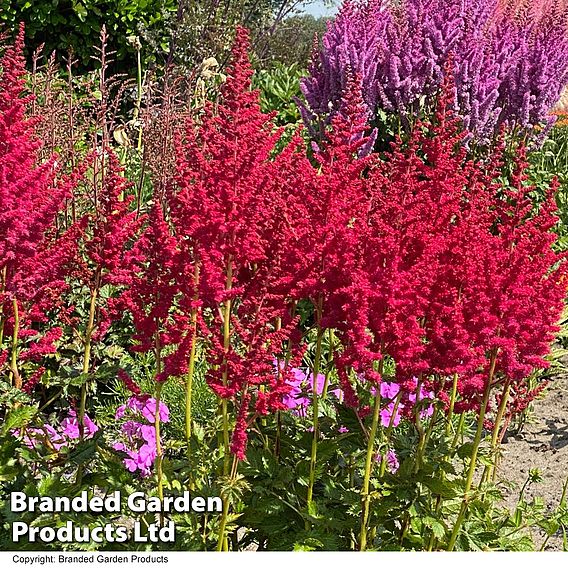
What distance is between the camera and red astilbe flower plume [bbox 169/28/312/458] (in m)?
2.59

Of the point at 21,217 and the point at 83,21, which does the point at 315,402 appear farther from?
the point at 83,21

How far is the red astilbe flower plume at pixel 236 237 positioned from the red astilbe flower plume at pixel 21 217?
17.8 inches

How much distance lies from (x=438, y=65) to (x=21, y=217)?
4.81 meters

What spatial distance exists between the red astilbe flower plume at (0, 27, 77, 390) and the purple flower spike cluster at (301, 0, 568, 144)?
373 cm

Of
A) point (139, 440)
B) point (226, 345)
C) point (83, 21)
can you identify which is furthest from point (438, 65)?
point (83, 21)

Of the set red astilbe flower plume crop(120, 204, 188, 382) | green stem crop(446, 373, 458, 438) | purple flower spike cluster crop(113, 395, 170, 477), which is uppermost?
red astilbe flower plume crop(120, 204, 188, 382)

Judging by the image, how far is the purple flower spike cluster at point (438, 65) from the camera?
263 inches

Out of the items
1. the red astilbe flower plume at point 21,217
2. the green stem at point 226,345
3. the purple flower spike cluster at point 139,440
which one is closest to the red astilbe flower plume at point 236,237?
the green stem at point 226,345

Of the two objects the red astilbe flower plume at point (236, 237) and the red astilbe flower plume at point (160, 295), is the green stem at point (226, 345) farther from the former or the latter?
the red astilbe flower plume at point (160, 295)

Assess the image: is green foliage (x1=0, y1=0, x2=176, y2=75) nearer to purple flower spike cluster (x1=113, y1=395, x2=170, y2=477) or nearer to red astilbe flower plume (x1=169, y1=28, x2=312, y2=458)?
purple flower spike cluster (x1=113, y1=395, x2=170, y2=477)

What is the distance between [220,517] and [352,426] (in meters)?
0.53

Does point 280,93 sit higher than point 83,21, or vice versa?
point 83,21

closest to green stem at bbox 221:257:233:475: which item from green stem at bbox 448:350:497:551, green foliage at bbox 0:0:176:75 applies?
green stem at bbox 448:350:497:551

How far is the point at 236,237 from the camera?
105 inches
